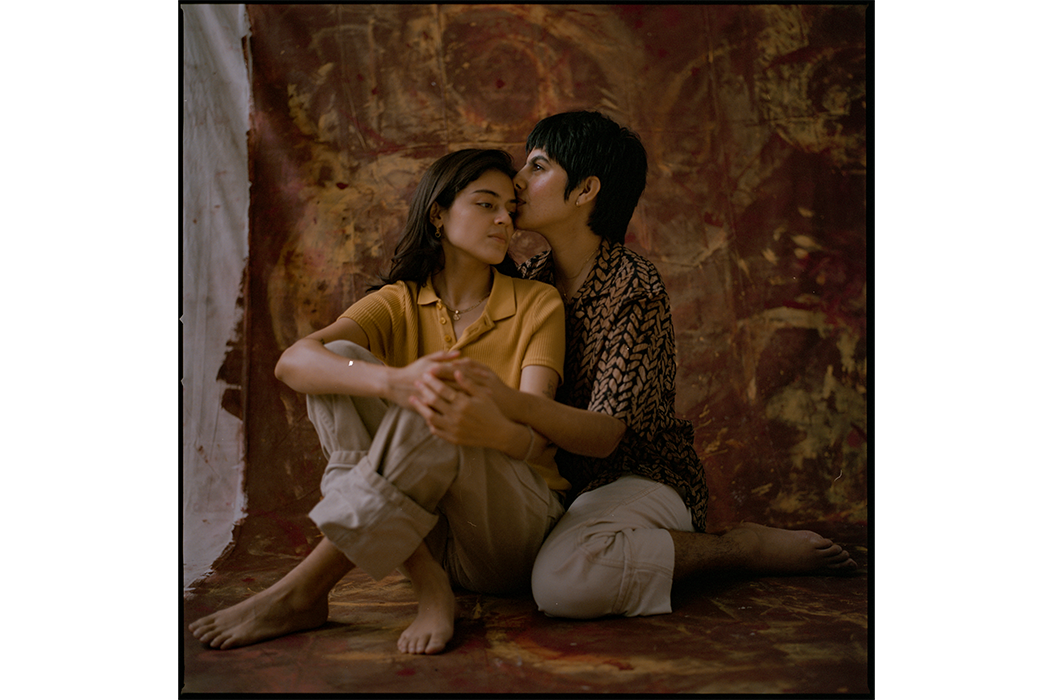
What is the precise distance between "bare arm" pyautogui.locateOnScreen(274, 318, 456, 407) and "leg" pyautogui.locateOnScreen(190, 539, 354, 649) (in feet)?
1.08

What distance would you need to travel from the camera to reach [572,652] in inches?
57.8

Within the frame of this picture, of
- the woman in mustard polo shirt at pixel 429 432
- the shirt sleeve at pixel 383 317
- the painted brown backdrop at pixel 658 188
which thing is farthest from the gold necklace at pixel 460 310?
the painted brown backdrop at pixel 658 188

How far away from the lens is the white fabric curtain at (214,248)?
2387 millimetres

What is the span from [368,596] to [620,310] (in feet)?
3.02

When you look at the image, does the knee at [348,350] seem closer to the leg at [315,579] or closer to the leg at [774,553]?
the leg at [315,579]

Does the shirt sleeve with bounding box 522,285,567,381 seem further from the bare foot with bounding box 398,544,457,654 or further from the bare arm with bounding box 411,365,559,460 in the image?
the bare foot with bounding box 398,544,457,654

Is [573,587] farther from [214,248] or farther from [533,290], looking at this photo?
[214,248]

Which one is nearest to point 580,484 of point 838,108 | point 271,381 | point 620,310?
point 620,310

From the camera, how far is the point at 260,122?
255 cm

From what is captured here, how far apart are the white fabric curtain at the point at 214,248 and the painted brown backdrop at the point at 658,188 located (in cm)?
5

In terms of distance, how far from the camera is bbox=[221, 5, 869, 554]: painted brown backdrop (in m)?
2.57

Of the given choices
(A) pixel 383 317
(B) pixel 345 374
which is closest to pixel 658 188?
(A) pixel 383 317

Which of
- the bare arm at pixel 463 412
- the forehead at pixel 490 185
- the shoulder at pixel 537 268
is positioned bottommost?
the bare arm at pixel 463 412
